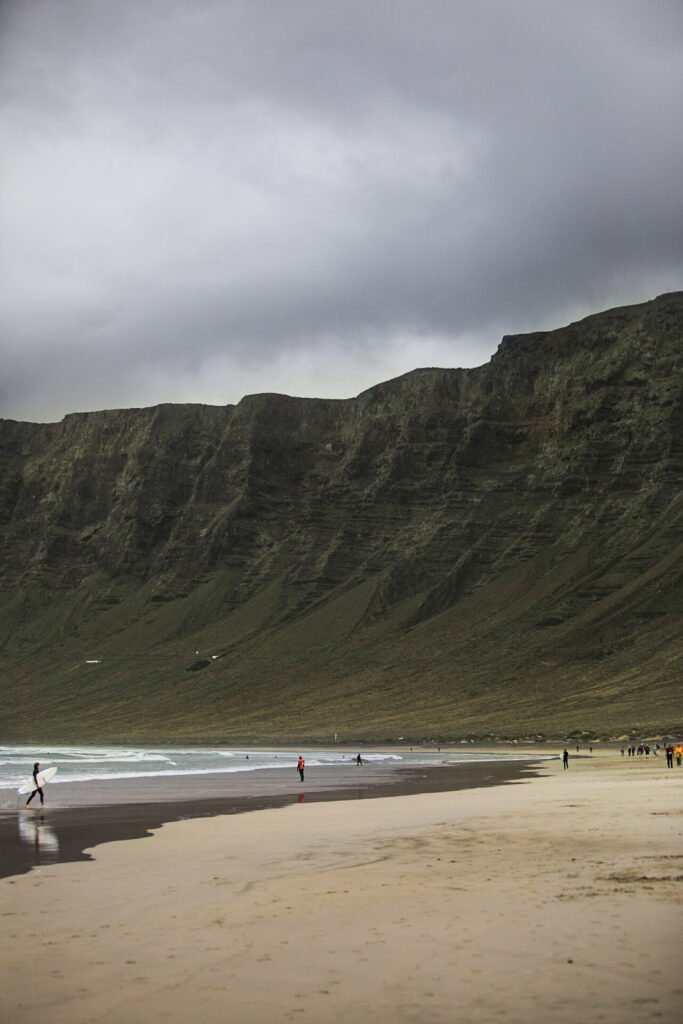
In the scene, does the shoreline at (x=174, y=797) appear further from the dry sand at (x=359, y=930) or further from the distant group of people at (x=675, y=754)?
the distant group of people at (x=675, y=754)

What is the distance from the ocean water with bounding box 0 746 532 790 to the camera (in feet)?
192

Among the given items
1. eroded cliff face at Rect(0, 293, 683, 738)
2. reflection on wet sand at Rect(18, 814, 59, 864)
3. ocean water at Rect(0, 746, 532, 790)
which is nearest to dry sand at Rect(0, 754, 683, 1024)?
reflection on wet sand at Rect(18, 814, 59, 864)

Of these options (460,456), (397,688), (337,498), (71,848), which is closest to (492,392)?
(460,456)

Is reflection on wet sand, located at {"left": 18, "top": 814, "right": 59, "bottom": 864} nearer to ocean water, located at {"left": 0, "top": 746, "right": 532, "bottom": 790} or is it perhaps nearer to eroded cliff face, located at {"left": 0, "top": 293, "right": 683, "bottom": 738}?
ocean water, located at {"left": 0, "top": 746, "right": 532, "bottom": 790}

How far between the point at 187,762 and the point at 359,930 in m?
64.1

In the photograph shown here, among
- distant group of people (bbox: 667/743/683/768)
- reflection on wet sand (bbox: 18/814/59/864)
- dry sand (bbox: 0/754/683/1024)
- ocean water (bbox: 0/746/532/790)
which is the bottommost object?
ocean water (bbox: 0/746/532/790)

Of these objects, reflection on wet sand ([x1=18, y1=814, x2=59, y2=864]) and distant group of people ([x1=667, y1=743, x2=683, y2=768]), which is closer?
reflection on wet sand ([x1=18, y1=814, x2=59, y2=864])

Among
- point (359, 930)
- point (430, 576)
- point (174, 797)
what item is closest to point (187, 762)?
point (174, 797)

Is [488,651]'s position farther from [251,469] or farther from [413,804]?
[413,804]

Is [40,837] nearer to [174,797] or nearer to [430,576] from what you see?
[174,797]

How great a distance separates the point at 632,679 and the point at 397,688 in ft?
89.4

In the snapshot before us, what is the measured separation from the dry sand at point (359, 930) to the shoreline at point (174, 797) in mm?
1837

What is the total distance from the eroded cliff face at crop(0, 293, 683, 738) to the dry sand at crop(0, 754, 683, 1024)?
242 ft

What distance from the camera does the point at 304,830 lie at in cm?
2638
